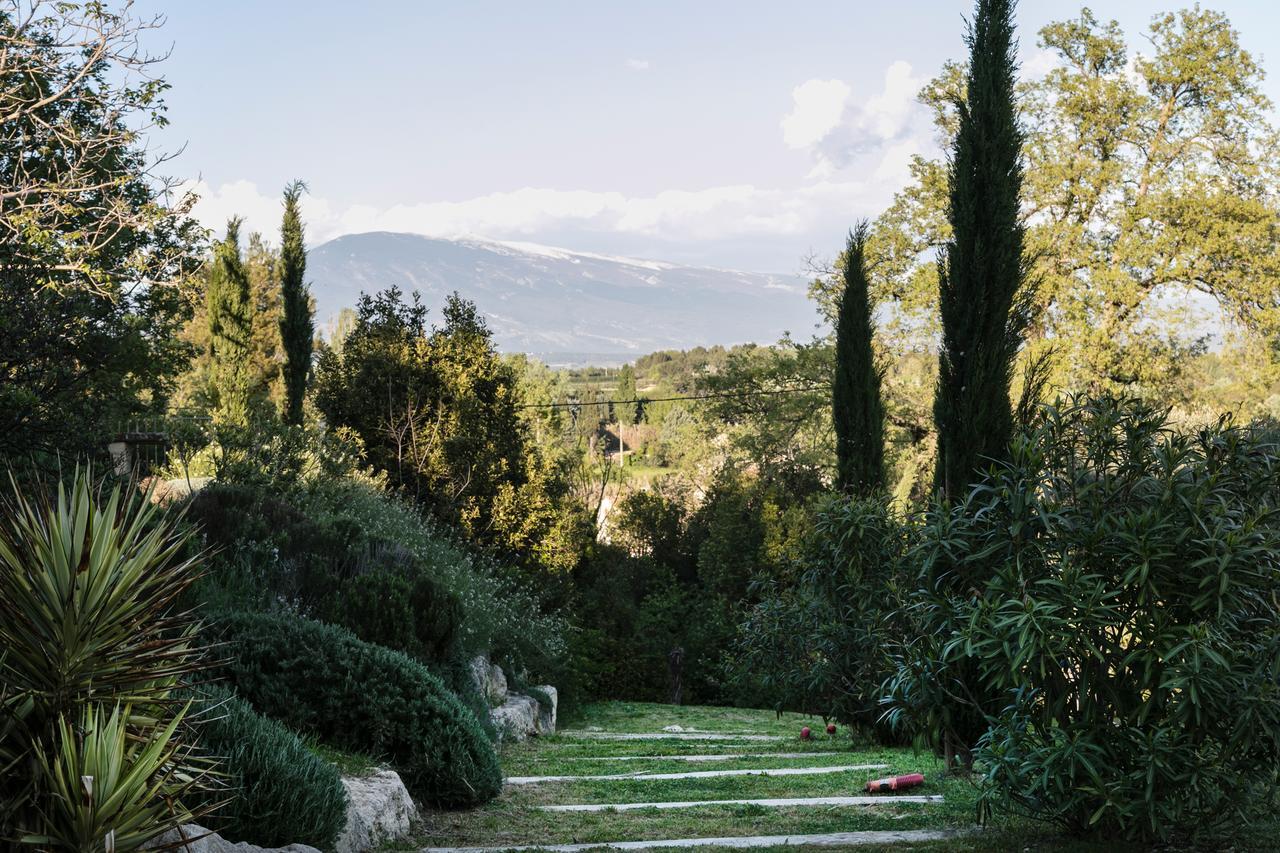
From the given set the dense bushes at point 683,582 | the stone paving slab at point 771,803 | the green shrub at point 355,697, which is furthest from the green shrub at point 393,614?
the dense bushes at point 683,582

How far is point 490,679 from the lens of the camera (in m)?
12.8

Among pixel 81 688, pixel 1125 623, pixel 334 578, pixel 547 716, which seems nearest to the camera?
pixel 81 688

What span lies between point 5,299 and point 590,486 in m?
30.7

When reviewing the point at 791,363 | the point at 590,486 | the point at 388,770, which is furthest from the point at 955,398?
the point at 590,486

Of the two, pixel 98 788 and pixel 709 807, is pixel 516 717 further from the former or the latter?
pixel 98 788

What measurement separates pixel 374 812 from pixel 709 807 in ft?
8.20

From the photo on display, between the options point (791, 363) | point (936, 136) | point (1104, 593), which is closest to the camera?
point (1104, 593)

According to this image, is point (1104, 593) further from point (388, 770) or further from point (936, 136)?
point (936, 136)

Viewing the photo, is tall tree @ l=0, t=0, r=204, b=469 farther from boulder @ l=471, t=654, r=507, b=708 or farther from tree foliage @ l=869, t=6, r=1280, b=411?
tree foliage @ l=869, t=6, r=1280, b=411

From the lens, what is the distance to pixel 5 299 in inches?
340

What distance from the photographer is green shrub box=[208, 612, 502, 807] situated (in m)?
6.48

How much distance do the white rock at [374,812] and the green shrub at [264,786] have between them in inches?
12.6

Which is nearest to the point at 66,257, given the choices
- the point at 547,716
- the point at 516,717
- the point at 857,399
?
the point at 516,717

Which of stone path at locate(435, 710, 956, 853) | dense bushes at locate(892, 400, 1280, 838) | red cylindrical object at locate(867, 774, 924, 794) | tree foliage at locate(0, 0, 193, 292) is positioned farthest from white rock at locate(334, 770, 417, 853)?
tree foliage at locate(0, 0, 193, 292)
